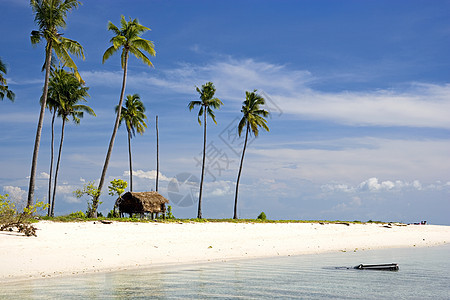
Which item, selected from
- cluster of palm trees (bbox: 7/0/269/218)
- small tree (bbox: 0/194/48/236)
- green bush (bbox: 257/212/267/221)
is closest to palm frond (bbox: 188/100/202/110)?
cluster of palm trees (bbox: 7/0/269/218)

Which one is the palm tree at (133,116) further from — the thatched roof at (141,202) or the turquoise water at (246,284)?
the turquoise water at (246,284)

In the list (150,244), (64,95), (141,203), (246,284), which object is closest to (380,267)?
(246,284)

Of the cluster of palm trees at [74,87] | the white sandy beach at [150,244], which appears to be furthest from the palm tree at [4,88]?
the white sandy beach at [150,244]

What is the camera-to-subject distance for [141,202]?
2942 centimetres

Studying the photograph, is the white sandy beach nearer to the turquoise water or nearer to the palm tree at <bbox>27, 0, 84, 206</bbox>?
the turquoise water

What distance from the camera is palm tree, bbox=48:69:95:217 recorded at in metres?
38.6

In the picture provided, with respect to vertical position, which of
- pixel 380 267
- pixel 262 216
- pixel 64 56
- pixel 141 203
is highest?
pixel 64 56

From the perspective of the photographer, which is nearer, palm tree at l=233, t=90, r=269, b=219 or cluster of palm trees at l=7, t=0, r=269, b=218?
cluster of palm trees at l=7, t=0, r=269, b=218

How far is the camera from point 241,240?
2067 centimetres

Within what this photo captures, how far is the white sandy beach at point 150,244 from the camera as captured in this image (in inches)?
518

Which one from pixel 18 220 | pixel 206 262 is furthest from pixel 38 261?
pixel 206 262

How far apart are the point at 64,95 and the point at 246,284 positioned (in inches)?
1324

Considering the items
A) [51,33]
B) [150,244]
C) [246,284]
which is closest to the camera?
[246,284]

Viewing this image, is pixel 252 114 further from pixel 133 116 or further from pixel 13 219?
pixel 13 219
